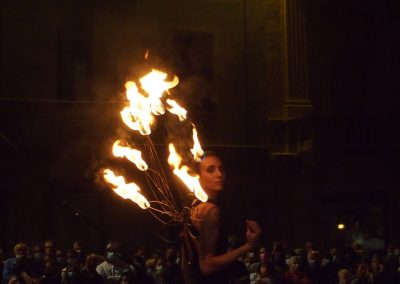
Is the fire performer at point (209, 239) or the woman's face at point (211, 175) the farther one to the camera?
the woman's face at point (211, 175)

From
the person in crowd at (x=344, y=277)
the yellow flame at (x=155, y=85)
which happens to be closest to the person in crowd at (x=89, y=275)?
the person in crowd at (x=344, y=277)

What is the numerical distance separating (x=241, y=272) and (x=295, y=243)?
15.7 metres

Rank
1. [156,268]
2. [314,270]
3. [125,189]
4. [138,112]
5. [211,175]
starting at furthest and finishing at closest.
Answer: [156,268] < [314,270] < [138,112] < [125,189] < [211,175]

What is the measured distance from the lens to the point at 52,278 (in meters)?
11.7

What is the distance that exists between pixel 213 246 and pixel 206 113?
1595 cm

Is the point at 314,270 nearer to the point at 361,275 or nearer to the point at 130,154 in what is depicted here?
the point at 361,275

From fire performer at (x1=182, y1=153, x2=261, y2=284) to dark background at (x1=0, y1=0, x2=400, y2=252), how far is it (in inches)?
509

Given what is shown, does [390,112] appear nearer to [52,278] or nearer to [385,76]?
[385,76]

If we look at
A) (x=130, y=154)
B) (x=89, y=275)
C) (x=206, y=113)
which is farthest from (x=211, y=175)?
→ (x=206, y=113)

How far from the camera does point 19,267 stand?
38.7 feet

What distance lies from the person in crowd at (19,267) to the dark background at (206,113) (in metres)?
5.97

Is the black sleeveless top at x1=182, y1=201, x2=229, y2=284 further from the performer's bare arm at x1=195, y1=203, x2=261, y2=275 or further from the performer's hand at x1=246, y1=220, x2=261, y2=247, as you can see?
the performer's hand at x1=246, y1=220, x2=261, y2=247

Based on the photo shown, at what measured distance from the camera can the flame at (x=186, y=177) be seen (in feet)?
21.3

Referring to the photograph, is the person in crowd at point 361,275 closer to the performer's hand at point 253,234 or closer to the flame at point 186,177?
the flame at point 186,177
